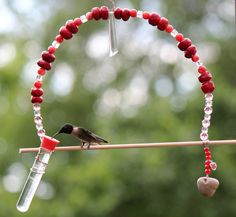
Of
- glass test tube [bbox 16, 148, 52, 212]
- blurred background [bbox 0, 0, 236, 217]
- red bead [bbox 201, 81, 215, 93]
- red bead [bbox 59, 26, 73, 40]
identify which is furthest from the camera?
blurred background [bbox 0, 0, 236, 217]

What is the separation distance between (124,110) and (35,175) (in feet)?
22.2

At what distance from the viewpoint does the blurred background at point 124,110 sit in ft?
24.0

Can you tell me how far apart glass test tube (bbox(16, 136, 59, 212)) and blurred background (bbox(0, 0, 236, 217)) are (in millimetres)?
5054

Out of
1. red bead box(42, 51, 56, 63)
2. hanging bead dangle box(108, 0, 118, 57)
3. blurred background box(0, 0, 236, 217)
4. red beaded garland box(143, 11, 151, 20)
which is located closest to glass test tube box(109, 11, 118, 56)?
hanging bead dangle box(108, 0, 118, 57)

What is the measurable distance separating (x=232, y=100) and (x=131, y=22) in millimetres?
3454

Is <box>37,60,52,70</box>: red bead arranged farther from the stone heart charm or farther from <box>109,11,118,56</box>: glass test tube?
the stone heart charm

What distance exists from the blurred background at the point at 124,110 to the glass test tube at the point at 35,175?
505 centimetres

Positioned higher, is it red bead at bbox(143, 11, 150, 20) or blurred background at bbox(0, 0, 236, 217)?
blurred background at bbox(0, 0, 236, 217)

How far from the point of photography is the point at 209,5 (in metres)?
9.77

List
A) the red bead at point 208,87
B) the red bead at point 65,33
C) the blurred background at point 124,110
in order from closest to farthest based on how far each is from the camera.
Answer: the red bead at point 208,87 < the red bead at point 65,33 < the blurred background at point 124,110

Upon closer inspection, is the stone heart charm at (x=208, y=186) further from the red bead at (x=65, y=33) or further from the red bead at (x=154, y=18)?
the red bead at (x=65, y=33)

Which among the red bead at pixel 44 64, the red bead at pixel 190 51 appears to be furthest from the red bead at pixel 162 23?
the red bead at pixel 44 64

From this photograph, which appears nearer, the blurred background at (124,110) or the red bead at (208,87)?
the red bead at (208,87)

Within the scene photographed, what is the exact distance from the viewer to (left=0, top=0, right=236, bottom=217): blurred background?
7.30 m
